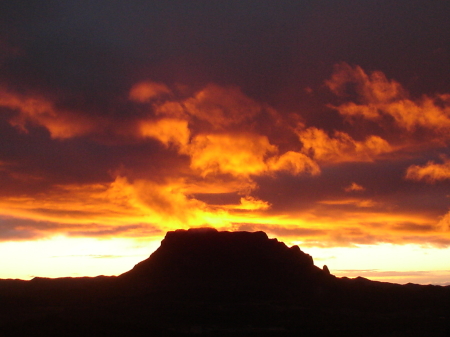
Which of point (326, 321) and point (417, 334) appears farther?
point (326, 321)

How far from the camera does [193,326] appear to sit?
144 metres

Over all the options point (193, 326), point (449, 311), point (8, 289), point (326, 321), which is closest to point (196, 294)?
point (193, 326)

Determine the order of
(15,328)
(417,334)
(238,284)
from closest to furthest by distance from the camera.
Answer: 1. (15,328)
2. (417,334)
3. (238,284)

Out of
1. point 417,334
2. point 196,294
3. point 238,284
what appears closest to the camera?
point 417,334

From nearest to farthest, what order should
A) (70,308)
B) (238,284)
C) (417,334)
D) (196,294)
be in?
(417,334)
(70,308)
(196,294)
(238,284)

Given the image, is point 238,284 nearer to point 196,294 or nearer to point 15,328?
point 196,294

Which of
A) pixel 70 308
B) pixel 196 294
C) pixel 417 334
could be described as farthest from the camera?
pixel 196 294

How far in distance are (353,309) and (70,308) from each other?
9818cm

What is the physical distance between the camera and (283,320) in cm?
15588

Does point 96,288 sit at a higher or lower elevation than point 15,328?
higher

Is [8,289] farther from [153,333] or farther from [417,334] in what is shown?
[417,334]

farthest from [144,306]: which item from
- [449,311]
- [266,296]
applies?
[449,311]

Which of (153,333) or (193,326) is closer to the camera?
(153,333)

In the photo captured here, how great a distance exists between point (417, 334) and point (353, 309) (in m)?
50.3
